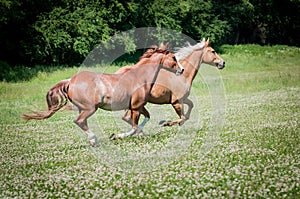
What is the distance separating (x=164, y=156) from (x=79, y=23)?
32031 millimetres

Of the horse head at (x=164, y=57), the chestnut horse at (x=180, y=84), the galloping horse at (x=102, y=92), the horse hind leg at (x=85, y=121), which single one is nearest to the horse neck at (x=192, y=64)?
the chestnut horse at (x=180, y=84)

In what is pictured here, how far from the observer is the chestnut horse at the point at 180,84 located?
15344 mm

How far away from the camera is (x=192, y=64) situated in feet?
54.2

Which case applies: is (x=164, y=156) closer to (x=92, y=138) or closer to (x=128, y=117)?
(x=92, y=138)

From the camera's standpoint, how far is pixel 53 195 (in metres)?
8.77

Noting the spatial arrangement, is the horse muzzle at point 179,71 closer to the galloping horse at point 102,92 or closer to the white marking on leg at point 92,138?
the galloping horse at point 102,92

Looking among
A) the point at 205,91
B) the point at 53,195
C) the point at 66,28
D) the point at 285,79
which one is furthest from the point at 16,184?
the point at 66,28

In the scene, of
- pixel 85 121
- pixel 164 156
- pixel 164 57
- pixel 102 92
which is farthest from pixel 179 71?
pixel 164 156

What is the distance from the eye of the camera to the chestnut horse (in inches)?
604

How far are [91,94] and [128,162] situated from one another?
104 inches

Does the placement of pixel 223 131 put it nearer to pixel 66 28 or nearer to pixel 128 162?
pixel 128 162

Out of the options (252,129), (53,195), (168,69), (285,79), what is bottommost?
(285,79)

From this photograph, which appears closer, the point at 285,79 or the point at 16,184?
the point at 16,184

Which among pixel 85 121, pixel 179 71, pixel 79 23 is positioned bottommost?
pixel 79 23
